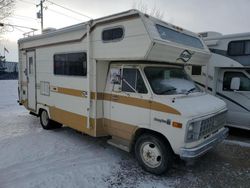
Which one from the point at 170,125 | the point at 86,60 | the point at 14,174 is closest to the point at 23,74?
the point at 86,60

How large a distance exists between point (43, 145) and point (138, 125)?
2.86 m

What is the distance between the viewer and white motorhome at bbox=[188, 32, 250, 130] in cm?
698

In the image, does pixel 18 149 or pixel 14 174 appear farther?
pixel 18 149

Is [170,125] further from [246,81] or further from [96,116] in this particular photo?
[246,81]

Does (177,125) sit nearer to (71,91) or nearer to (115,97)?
(115,97)

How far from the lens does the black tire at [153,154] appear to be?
14.2ft

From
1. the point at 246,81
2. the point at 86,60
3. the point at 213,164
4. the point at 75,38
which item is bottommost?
the point at 213,164

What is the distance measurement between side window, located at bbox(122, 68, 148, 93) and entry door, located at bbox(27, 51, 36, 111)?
13.5ft

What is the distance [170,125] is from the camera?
13.4ft

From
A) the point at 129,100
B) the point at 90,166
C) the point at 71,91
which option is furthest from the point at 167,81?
the point at 71,91

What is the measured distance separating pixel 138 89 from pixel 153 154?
131cm

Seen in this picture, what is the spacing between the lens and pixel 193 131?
4.07 metres

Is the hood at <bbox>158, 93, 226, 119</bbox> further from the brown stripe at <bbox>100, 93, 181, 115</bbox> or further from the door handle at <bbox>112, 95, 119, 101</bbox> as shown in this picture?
the door handle at <bbox>112, 95, 119, 101</bbox>

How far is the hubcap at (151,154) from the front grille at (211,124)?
34.8 inches
